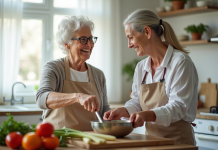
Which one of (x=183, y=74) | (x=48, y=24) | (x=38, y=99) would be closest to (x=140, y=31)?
(x=183, y=74)

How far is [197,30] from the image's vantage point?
384 cm

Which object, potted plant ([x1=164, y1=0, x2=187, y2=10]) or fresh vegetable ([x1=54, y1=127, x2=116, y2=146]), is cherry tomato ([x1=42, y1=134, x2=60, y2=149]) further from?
potted plant ([x1=164, y1=0, x2=187, y2=10])

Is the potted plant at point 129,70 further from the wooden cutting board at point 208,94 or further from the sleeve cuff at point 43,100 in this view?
the sleeve cuff at point 43,100

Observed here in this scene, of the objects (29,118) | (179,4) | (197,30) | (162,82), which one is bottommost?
(29,118)

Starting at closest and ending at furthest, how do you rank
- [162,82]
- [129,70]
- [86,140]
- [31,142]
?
[31,142], [86,140], [162,82], [129,70]

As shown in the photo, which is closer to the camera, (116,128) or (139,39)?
(116,128)

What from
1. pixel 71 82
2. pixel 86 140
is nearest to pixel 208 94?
pixel 71 82

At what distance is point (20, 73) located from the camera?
13.1 ft

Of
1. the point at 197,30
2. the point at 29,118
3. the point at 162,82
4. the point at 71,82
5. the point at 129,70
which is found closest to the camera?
the point at 162,82

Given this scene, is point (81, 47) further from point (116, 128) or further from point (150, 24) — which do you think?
point (116, 128)

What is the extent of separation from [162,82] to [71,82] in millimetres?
634

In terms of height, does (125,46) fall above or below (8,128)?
above

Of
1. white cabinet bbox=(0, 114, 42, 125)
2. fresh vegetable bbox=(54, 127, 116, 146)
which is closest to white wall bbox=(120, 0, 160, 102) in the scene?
white cabinet bbox=(0, 114, 42, 125)

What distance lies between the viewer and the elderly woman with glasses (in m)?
1.95
